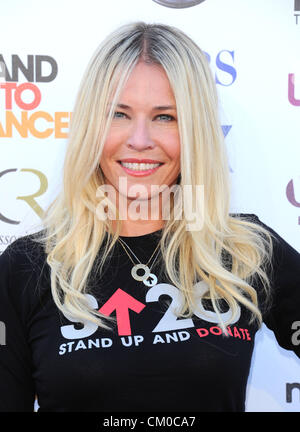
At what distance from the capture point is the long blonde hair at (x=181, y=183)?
48.6 inches

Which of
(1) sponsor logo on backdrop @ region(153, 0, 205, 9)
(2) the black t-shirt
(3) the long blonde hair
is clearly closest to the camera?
(2) the black t-shirt

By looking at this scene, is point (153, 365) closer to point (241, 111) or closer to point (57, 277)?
point (57, 277)

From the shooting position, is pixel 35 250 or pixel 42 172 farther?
pixel 42 172

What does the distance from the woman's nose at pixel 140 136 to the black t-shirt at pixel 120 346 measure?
0.25 m

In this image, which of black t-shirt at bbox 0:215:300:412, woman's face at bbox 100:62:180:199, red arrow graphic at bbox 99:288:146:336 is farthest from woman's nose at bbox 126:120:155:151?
red arrow graphic at bbox 99:288:146:336

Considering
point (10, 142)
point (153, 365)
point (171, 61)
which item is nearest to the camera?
point (153, 365)

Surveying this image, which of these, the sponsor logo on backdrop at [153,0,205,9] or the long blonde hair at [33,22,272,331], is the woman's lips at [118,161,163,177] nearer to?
the long blonde hair at [33,22,272,331]

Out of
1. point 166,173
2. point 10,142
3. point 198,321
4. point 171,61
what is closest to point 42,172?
point 10,142

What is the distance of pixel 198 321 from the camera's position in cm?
122

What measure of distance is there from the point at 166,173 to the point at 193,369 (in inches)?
20.1

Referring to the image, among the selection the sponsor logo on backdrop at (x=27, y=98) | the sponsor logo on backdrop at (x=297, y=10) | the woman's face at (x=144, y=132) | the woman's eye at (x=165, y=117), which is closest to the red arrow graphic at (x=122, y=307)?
the woman's face at (x=144, y=132)

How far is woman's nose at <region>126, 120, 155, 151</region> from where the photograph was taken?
122 cm

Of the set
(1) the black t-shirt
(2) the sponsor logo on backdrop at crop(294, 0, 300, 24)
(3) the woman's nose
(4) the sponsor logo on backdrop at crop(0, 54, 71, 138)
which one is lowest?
(1) the black t-shirt

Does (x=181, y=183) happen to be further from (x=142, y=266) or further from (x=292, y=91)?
(x=292, y=91)
